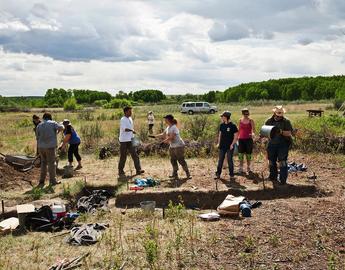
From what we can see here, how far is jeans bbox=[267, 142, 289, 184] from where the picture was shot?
8578mm

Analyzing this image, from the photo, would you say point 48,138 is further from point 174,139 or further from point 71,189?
point 174,139

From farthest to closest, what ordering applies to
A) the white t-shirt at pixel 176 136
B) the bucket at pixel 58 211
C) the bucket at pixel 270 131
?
1. the white t-shirt at pixel 176 136
2. the bucket at pixel 270 131
3. the bucket at pixel 58 211

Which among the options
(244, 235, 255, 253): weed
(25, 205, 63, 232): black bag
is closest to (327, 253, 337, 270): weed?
(244, 235, 255, 253): weed

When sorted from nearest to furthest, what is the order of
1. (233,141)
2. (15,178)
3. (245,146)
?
1. (233,141)
2. (245,146)
3. (15,178)

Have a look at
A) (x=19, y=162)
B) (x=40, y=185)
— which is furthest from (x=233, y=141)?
(x=19, y=162)

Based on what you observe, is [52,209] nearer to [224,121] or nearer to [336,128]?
[224,121]

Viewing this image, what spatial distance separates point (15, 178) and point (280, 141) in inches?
244

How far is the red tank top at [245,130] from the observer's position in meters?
9.54

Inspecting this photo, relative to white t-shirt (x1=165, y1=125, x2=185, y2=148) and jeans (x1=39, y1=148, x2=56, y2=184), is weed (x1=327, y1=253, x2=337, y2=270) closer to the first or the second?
white t-shirt (x1=165, y1=125, x2=185, y2=148)

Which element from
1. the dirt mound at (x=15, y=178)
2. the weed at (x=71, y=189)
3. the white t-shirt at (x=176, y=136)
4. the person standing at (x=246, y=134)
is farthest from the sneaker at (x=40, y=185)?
the person standing at (x=246, y=134)

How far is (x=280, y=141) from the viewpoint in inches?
337

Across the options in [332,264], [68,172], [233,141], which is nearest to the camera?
[332,264]

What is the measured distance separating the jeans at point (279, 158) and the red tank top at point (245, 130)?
0.88 m

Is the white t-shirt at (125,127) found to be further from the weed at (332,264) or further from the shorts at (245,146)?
the weed at (332,264)
